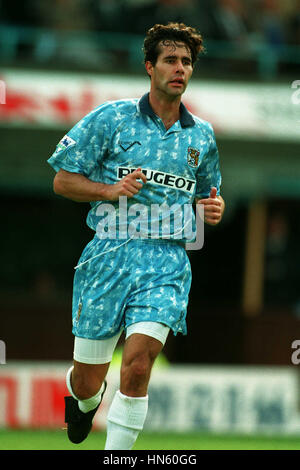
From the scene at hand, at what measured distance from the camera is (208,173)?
21.5ft

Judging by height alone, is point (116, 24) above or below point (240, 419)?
above

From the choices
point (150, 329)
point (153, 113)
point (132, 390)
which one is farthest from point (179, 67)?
point (132, 390)

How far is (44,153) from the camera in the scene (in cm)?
1427

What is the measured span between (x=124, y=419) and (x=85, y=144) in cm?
171

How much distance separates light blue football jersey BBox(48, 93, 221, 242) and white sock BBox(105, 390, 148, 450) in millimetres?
1020

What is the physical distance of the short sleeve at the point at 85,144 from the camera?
621 cm

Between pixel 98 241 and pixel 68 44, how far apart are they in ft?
28.7

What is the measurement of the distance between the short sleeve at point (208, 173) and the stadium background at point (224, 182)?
18.8 feet

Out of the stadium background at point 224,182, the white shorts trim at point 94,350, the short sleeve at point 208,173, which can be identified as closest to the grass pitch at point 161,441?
the stadium background at point 224,182

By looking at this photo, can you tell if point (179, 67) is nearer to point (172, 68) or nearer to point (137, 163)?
point (172, 68)

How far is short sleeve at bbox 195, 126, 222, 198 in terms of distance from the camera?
650cm
